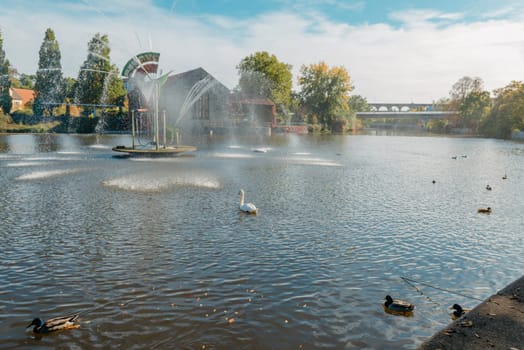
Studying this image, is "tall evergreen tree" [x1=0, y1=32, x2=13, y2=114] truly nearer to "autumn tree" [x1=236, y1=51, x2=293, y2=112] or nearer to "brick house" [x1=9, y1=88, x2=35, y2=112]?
"brick house" [x1=9, y1=88, x2=35, y2=112]

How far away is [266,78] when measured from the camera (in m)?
136

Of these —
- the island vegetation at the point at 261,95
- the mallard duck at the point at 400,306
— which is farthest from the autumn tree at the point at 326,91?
the mallard duck at the point at 400,306

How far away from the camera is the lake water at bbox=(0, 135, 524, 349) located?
8734mm

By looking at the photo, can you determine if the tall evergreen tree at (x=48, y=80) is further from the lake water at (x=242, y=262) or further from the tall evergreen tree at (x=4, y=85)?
the lake water at (x=242, y=262)

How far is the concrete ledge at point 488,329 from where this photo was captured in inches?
284

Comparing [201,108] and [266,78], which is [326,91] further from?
[201,108]

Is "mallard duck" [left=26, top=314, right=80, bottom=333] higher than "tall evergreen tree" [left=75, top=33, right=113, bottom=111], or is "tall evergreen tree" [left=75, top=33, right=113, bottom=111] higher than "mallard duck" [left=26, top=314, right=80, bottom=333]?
"tall evergreen tree" [left=75, top=33, right=113, bottom=111]

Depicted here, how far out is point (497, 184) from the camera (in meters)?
31.1

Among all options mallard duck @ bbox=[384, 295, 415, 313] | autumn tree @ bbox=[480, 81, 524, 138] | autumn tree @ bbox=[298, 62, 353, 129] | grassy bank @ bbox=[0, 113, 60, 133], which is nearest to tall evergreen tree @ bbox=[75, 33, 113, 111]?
grassy bank @ bbox=[0, 113, 60, 133]

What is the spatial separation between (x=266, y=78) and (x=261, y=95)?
424 inches

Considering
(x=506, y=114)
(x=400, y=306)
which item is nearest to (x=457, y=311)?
(x=400, y=306)

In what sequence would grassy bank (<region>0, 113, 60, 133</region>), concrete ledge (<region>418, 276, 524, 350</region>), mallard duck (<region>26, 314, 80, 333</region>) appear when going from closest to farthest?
concrete ledge (<region>418, 276, 524, 350</region>), mallard duck (<region>26, 314, 80, 333</region>), grassy bank (<region>0, 113, 60, 133</region>)

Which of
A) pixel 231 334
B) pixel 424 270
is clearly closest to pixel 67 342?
pixel 231 334

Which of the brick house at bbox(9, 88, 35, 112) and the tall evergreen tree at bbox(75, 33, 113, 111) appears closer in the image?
the tall evergreen tree at bbox(75, 33, 113, 111)
